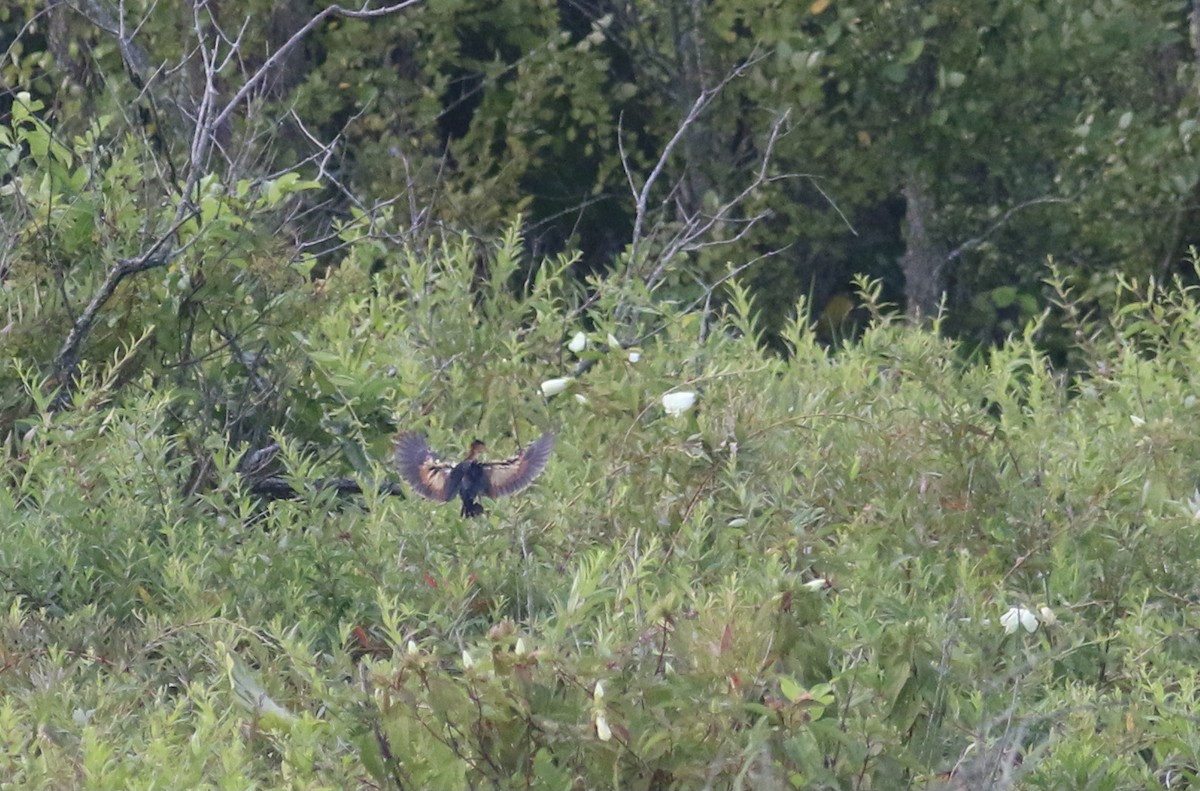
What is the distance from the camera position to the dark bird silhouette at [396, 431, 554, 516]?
3143 mm

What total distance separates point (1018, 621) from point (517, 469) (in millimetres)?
995

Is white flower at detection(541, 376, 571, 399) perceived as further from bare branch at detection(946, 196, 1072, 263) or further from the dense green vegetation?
bare branch at detection(946, 196, 1072, 263)

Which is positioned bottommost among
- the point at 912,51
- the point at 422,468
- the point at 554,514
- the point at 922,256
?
the point at 922,256

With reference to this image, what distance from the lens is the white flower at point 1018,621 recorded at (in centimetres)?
266

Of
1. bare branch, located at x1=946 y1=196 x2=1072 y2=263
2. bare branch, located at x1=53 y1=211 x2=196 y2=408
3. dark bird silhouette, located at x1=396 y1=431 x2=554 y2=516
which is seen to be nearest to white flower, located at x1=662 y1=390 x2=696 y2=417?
dark bird silhouette, located at x1=396 y1=431 x2=554 y2=516

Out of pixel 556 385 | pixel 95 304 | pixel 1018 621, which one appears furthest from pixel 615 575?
pixel 95 304

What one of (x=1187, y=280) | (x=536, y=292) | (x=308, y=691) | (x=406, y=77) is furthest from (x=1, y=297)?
(x=1187, y=280)

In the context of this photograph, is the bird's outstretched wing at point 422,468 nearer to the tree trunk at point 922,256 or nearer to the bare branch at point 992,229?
the bare branch at point 992,229

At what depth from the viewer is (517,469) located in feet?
10.4

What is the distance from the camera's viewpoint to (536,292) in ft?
14.9

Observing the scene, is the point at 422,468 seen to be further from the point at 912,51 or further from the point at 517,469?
the point at 912,51

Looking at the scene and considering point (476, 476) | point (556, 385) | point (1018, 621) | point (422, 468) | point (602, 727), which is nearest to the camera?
point (602, 727)

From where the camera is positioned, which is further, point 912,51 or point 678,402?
point 912,51

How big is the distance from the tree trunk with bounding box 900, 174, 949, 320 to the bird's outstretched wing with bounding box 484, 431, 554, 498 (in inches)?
190
